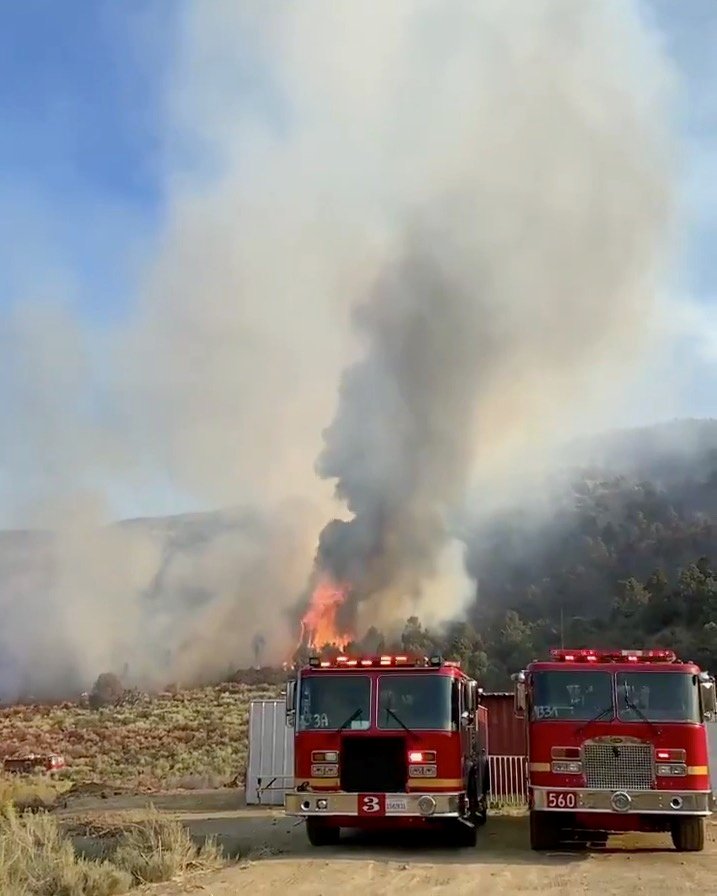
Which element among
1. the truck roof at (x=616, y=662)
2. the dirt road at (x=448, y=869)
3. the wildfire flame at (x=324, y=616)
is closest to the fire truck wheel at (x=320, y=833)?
the dirt road at (x=448, y=869)

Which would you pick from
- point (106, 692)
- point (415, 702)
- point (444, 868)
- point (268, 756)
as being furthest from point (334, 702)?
point (106, 692)

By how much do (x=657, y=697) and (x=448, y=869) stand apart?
3744 millimetres

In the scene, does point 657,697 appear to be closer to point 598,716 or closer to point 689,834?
point 598,716

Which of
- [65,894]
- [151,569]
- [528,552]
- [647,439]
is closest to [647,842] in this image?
[65,894]

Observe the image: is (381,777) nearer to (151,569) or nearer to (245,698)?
(245,698)

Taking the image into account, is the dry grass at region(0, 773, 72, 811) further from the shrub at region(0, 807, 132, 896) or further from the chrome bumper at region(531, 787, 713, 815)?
the chrome bumper at region(531, 787, 713, 815)

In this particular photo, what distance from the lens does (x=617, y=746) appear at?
1355cm

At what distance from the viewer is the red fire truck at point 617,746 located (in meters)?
13.3

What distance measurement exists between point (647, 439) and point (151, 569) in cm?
6207

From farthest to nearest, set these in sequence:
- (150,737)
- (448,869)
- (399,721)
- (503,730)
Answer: (150,737)
(503,730)
(399,721)
(448,869)

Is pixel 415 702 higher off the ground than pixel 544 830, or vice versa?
pixel 415 702

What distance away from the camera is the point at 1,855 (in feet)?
35.6

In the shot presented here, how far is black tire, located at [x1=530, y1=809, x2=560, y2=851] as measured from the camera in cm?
1395

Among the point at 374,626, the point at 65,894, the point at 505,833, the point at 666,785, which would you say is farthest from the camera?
the point at 374,626
